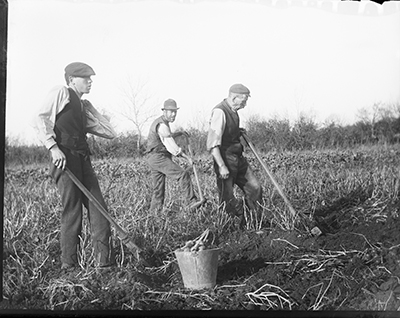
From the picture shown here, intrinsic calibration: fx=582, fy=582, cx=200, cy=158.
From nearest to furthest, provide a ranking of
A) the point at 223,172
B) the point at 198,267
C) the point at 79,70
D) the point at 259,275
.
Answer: the point at 198,267 < the point at 259,275 < the point at 79,70 < the point at 223,172

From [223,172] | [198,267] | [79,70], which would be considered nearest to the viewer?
[198,267]

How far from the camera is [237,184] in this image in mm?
5391

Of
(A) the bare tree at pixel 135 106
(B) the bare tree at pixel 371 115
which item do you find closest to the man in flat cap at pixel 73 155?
(A) the bare tree at pixel 135 106

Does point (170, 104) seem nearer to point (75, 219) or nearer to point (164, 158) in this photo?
point (164, 158)

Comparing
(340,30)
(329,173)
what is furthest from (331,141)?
(340,30)

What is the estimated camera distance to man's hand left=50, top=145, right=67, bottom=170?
5098 millimetres

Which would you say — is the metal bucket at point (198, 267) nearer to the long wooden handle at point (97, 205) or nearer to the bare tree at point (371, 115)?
the long wooden handle at point (97, 205)

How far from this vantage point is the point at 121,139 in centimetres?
530

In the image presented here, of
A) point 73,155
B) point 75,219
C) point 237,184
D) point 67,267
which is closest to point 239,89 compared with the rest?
point 237,184

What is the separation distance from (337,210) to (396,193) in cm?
57

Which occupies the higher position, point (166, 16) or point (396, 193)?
point (166, 16)

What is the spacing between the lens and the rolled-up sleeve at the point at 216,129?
17.5 feet

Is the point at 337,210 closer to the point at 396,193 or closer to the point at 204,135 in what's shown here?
the point at 396,193

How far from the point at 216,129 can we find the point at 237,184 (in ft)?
1.79
